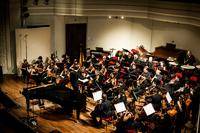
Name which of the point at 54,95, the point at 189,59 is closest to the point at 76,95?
the point at 54,95

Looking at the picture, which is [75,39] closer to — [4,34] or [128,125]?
[4,34]

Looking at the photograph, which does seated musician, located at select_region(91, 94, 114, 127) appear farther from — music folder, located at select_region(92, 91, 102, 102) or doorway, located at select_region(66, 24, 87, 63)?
doorway, located at select_region(66, 24, 87, 63)

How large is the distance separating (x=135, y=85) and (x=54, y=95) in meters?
4.12

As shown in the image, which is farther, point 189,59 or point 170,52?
point 170,52

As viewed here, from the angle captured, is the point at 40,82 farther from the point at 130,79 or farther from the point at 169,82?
the point at 169,82

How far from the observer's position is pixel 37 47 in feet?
56.4

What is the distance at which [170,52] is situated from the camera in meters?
17.7

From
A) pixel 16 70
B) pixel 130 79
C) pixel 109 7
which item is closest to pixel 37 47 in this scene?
pixel 16 70

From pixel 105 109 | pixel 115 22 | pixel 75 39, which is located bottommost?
pixel 105 109

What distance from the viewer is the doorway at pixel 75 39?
62.2 feet

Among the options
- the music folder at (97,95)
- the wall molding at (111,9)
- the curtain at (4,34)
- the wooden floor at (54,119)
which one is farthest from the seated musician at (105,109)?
the curtain at (4,34)

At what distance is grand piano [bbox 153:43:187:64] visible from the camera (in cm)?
1700

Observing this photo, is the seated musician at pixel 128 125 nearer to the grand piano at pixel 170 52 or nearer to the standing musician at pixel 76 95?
the standing musician at pixel 76 95

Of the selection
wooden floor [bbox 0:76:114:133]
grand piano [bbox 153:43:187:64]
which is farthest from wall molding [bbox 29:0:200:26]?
wooden floor [bbox 0:76:114:133]
